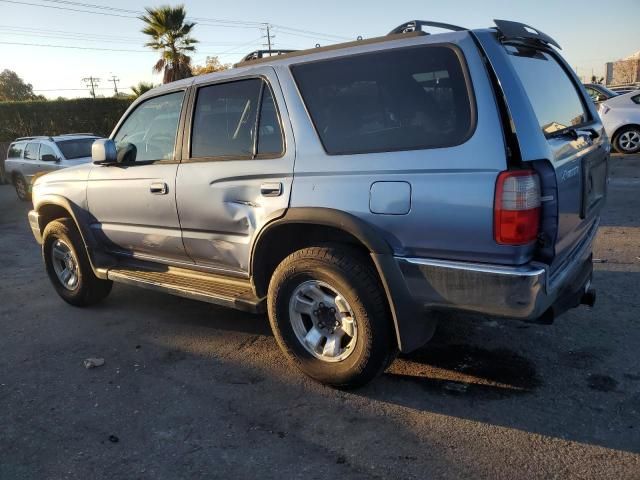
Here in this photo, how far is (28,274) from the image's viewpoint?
6438mm

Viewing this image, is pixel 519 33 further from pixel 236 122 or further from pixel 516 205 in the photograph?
pixel 236 122

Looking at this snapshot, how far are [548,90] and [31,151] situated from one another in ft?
42.9

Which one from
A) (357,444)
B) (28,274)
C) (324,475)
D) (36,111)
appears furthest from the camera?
(36,111)

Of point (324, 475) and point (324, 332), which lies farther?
point (324, 332)

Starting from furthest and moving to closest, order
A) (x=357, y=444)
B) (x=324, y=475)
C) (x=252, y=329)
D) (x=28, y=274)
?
(x=28, y=274), (x=252, y=329), (x=357, y=444), (x=324, y=475)

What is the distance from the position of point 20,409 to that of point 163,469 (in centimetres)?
126

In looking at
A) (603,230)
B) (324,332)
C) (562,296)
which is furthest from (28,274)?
(603,230)

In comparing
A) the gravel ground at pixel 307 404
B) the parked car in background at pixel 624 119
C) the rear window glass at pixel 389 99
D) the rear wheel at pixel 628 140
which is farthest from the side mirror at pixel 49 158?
the rear wheel at pixel 628 140

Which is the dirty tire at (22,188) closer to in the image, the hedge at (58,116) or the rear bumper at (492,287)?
the hedge at (58,116)

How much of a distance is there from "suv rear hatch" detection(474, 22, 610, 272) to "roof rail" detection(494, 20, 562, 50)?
0.03 feet

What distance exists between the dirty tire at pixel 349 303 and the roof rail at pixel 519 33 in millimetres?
1393

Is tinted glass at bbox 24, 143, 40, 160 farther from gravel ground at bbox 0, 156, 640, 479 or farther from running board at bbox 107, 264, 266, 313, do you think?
running board at bbox 107, 264, 266, 313

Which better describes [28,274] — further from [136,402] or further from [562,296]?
[562,296]

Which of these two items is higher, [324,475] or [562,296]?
[562,296]
